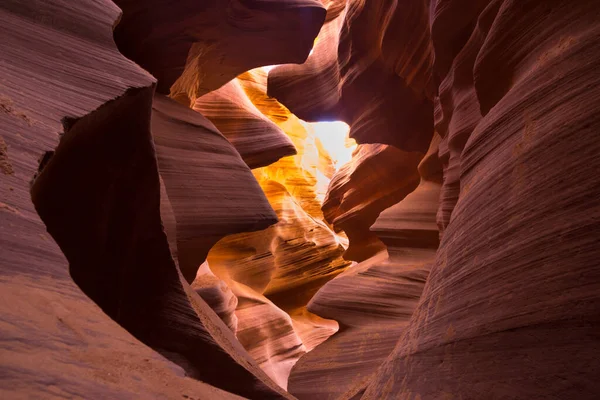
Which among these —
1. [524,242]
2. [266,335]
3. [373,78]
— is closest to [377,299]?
[373,78]

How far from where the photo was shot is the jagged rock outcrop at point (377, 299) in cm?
513

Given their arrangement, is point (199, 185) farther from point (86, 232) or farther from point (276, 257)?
point (276, 257)

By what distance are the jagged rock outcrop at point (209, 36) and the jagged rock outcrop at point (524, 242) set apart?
2994 millimetres

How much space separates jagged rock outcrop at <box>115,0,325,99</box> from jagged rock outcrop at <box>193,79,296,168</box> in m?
1.02

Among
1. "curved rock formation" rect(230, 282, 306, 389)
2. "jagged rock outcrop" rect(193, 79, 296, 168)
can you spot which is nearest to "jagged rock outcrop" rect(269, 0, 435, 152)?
"jagged rock outcrop" rect(193, 79, 296, 168)

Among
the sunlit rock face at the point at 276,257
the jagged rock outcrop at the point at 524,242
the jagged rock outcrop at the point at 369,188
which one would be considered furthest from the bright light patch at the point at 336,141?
the jagged rock outcrop at the point at 524,242

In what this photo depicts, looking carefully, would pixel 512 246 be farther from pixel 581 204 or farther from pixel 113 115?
pixel 113 115

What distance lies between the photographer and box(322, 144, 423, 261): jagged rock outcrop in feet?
24.7

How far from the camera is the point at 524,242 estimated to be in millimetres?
1854

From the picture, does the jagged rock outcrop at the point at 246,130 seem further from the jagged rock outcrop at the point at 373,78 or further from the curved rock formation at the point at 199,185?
the curved rock formation at the point at 199,185

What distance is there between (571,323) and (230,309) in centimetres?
601

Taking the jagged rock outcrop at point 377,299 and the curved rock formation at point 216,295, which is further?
the curved rock formation at point 216,295

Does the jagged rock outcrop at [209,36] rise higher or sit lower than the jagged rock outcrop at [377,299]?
higher

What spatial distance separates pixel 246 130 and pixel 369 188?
2244 millimetres
